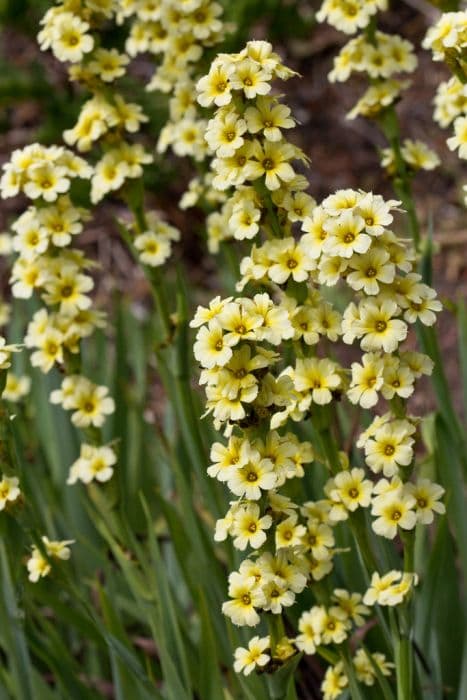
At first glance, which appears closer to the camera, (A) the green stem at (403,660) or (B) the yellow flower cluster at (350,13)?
(A) the green stem at (403,660)

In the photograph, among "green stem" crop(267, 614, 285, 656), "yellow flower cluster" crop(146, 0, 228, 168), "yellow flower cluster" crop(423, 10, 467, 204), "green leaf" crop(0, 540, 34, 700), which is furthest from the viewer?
"yellow flower cluster" crop(146, 0, 228, 168)

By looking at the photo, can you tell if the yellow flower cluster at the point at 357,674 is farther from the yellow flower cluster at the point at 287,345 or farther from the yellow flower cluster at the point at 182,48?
the yellow flower cluster at the point at 182,48

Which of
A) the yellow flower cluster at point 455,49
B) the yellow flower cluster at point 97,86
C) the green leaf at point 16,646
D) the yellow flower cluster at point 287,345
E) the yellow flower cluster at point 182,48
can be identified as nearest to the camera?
the yellow flower cluster at point 287,345

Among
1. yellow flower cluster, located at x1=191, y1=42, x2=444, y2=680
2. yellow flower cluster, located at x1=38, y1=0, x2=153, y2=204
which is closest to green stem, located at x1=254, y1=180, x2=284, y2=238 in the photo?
yellow flower cluster, located at x1=191, y1=42, x2=444, y2=680

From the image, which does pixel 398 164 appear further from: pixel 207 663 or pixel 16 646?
pixel 16 646

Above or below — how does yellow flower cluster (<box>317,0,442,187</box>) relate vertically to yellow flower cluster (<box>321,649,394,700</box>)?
above

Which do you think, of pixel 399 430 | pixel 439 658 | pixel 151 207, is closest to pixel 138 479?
pixel 439 658

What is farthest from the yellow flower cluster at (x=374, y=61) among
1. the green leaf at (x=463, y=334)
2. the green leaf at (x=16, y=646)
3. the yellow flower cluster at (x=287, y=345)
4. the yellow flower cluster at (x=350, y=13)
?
the green leaf at (x=16, y=646)

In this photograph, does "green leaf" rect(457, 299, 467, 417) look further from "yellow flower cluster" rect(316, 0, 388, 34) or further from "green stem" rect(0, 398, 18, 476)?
"green stem" rect(0, 398, 18, 476)

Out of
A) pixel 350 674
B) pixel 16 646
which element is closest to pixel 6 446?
pixel 16 646

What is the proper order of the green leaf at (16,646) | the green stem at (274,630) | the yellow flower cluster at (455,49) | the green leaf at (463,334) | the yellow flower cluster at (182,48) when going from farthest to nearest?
the green leaf at (463,334), the yellow flower cluster at (182,48), the green leaf at (16,646), the yellow flower cluster at (455,49), the green stem at (274,630)
